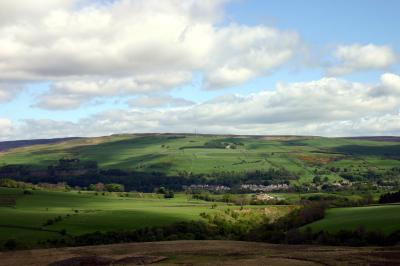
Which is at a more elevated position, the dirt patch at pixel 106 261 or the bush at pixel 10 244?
the dirt patch at pixel 106 261

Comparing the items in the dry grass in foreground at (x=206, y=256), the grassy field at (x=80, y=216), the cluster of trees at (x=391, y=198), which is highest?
the dry grass in foreground at (x=206, y=256)

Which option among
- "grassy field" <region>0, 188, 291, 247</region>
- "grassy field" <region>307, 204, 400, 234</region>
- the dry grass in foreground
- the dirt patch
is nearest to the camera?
the dry grass in foreground

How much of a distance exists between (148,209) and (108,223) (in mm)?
31541

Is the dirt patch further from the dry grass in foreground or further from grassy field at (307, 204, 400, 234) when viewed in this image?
grassy field at (307, 204, 400, 234)

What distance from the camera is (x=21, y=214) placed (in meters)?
158

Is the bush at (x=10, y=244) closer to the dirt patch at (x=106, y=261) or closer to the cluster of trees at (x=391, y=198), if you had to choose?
the dirt patch at (x=106, y=261)

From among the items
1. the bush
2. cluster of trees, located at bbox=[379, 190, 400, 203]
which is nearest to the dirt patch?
the bush

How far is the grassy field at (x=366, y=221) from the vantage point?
107969mm

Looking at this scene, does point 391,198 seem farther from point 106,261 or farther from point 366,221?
point 106,261

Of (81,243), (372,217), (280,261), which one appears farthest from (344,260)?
(81,243)

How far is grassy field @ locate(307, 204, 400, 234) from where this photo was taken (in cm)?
10797

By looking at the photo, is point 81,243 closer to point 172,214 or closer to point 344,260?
point 172,214

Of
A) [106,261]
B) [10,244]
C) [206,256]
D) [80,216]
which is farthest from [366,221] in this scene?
[80,216]

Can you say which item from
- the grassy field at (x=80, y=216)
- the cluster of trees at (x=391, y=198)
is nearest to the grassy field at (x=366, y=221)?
the cluster of trees at (x=391, y=198)
